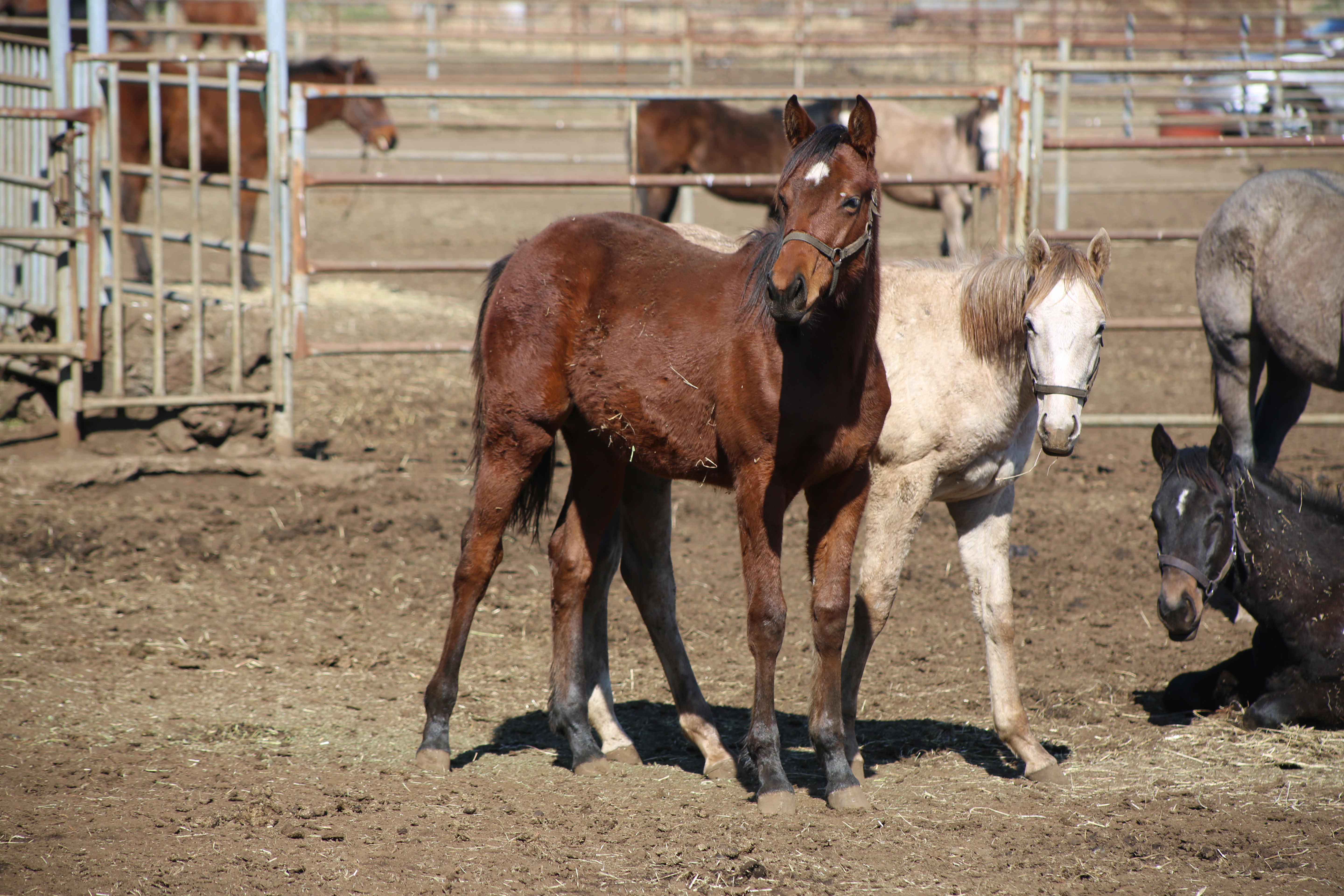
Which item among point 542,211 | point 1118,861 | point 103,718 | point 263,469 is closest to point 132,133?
point 263,469

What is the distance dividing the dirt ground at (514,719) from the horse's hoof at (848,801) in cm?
5

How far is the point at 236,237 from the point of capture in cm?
676

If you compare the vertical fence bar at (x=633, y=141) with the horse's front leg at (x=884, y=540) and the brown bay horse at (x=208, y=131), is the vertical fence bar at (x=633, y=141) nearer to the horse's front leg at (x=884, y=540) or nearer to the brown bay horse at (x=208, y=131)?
the brown bay horse at (x=208, y=131)

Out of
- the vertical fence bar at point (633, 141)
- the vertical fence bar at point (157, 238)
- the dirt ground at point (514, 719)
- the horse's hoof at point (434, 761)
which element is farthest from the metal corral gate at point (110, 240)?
the horse's hoof at point (434, 761)

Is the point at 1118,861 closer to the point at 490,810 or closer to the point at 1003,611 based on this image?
the point at 1003,611

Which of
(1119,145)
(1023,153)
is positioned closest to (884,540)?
(1023,153)

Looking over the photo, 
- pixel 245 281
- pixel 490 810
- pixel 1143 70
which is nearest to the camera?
pixel 490 810

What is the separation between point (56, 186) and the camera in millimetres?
6605

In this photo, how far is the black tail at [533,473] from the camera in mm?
4016

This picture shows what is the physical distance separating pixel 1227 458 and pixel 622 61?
44.1ft

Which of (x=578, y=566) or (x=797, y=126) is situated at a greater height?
(x=797, y=126)

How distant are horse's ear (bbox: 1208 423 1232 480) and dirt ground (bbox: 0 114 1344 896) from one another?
0.96 m

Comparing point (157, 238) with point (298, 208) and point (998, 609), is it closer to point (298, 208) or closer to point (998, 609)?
point (298, 208)

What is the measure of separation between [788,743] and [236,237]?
4.58 m
